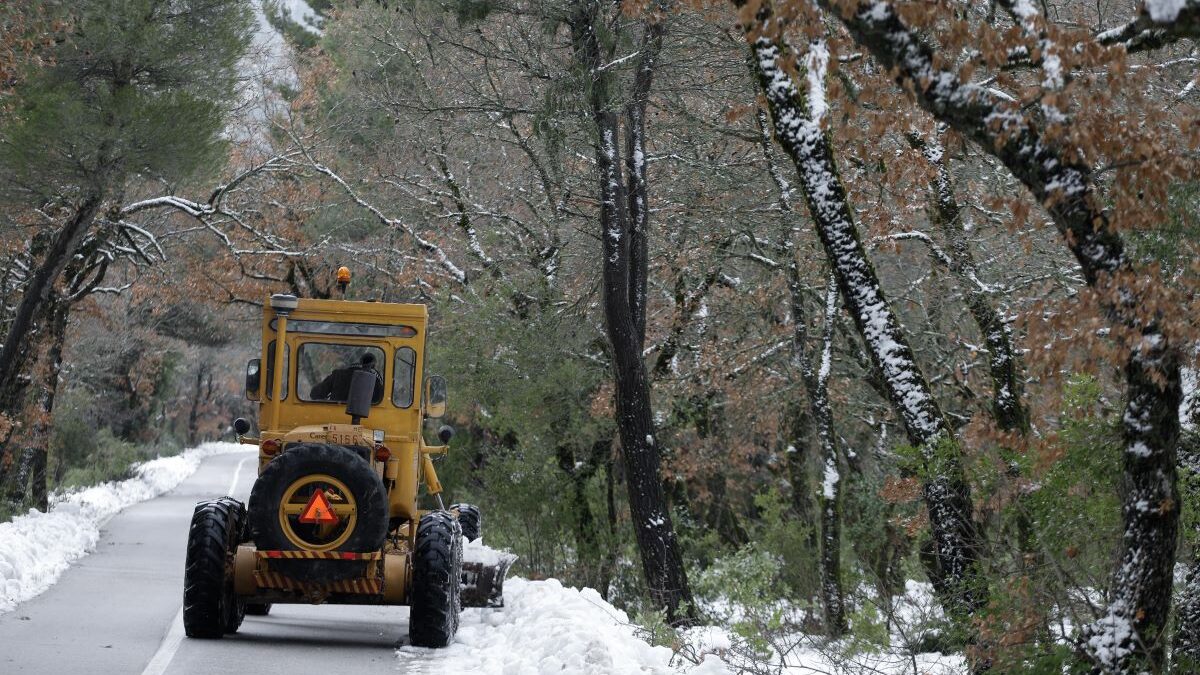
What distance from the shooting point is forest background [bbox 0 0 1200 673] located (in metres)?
7.27

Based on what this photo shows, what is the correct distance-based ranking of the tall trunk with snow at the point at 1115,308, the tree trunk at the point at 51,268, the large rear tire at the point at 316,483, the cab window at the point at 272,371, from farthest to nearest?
the tree trunk at the point at 51,268 < the cab window at the point at 272,371 < the large rear tire at the point at 316,483 < the tall trunk with snow at the point at 1115,308

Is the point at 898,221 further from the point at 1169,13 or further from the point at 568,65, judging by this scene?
the point at 1169,13

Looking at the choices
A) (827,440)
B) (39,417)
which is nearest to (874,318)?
(827,440)

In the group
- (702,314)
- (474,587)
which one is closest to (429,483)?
(474,587)

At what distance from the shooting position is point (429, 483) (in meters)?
14.3

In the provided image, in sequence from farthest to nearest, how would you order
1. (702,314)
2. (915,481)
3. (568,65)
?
(702,314), (568,65), (915,481)

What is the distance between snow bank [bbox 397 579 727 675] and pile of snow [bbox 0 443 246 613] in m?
5.34

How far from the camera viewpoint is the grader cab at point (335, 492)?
38.3 feet

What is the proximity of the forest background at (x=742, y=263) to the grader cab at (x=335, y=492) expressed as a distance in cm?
222

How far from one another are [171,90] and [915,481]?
1402 cm

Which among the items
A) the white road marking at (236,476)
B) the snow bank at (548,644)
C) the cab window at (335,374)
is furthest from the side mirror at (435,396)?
the white road marking at (236,476)

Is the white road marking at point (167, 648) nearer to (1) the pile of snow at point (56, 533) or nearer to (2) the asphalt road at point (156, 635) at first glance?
(2) the asphalt road at point (156, 635)

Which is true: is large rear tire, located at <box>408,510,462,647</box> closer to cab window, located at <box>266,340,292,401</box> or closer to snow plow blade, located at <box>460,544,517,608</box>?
cab window, located at <box>266,340,292,401</box>

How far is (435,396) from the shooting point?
1273cm
